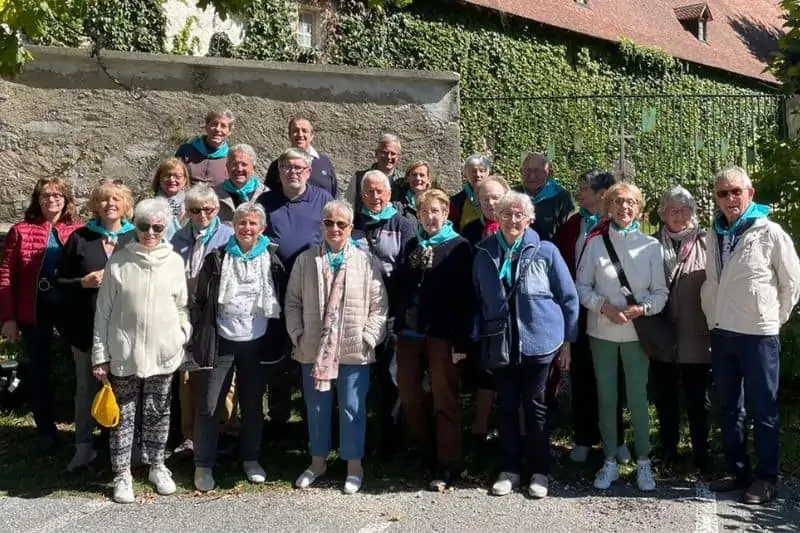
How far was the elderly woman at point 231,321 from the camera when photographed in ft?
16.6

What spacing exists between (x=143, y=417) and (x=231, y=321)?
2.59 ft

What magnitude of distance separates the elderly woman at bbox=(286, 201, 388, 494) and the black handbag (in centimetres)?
144

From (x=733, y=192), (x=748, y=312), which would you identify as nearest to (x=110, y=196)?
(x=733, y=192)

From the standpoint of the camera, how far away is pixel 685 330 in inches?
203

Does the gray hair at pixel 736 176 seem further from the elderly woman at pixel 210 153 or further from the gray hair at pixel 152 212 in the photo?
the elderly woman at pixel 210 153

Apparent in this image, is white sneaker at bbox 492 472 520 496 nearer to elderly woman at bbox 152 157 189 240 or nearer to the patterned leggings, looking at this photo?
the patterned leggings

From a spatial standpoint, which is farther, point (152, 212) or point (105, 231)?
point (105, 231)

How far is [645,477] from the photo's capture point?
16.5 ft

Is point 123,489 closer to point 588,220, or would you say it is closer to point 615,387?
point 615,387

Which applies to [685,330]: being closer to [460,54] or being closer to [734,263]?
[734,263]

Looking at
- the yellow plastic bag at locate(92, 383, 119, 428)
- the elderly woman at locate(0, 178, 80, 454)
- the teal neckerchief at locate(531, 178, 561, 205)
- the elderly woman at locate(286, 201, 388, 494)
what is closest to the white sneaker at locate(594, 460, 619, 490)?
the elderly woman at locate(286, 201, 388, 494)

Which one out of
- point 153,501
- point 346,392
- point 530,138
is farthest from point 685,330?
point 530,138

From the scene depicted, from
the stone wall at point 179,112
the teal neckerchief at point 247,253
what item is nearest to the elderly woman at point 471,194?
the teal neckerchief at point 247,253

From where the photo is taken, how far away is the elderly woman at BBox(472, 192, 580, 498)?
4871 mm
